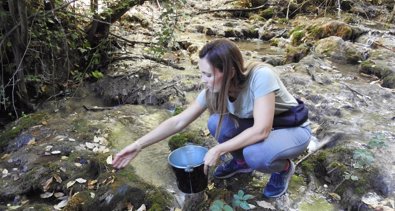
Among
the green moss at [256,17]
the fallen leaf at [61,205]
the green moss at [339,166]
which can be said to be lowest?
the fallen leaf at [61,205]

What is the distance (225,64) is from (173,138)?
177cm

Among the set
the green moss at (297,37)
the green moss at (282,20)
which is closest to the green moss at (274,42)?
the green moss at (297,37)

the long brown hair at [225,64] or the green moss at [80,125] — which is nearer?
the long brown hair at [225,64]

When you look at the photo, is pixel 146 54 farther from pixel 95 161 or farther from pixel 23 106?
pixel 95 161

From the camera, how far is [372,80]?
571 cm

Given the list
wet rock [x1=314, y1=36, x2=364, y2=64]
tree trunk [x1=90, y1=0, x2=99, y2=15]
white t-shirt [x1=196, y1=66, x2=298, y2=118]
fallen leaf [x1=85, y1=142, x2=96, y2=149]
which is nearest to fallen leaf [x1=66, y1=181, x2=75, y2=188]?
fallen leaf [x1=85, y1=142, x2=96, y2=149]

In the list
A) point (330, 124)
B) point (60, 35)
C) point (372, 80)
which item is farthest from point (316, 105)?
point (60, 35)

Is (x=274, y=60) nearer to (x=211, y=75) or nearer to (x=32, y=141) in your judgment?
(x=32, y=141)

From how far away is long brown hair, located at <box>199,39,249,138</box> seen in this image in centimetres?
226

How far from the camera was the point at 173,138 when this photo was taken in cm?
390

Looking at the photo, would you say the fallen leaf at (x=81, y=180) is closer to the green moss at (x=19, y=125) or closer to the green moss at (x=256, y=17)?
the green moss at (x=19, y=125)

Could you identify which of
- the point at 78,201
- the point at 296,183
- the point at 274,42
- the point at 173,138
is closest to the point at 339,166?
the point at 296,183

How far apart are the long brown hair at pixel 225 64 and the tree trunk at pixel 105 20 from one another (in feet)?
10.3

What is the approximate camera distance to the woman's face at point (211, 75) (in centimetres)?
230
